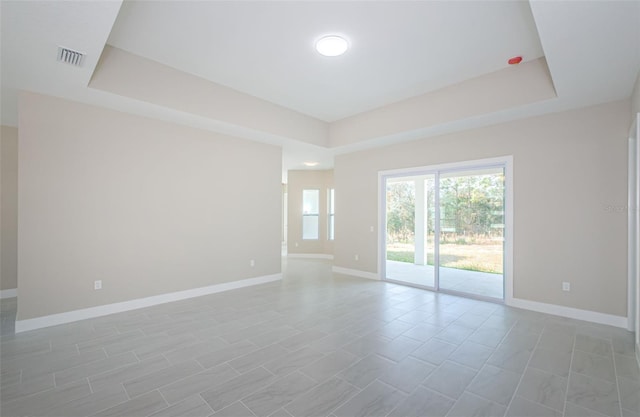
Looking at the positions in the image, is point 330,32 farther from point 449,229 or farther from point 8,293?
point 8,293

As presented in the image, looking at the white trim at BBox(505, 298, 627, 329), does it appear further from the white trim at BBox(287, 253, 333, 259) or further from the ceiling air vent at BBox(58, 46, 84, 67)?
the ceiling air vent at BBox(58, 46, 84, 67)

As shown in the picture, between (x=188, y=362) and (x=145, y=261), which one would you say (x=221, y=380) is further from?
(x=145, y=261)

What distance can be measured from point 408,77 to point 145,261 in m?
4.61

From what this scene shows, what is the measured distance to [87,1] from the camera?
6.45 ft

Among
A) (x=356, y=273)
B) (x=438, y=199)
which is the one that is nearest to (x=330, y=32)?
(x=438, y=199)

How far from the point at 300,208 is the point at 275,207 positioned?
3.11 metres

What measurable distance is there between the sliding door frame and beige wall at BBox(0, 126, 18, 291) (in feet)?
21.2

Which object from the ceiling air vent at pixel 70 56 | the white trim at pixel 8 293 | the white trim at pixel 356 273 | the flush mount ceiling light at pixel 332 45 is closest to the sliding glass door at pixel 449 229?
the white trim at pixel 356 273

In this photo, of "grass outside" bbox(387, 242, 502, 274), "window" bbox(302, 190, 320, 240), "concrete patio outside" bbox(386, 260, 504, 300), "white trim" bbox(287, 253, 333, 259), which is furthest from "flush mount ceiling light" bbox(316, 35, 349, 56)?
"white trim" bbox(287, 253, 333, 259)

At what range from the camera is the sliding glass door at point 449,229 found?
450 cm

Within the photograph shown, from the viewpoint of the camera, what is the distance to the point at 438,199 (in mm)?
5043

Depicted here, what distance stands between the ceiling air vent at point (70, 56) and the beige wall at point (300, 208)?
6.52m

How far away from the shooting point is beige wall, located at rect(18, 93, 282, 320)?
3.31 m

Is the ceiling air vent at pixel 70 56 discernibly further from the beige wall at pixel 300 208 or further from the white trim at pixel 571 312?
the beige wall at pixel 300 208
